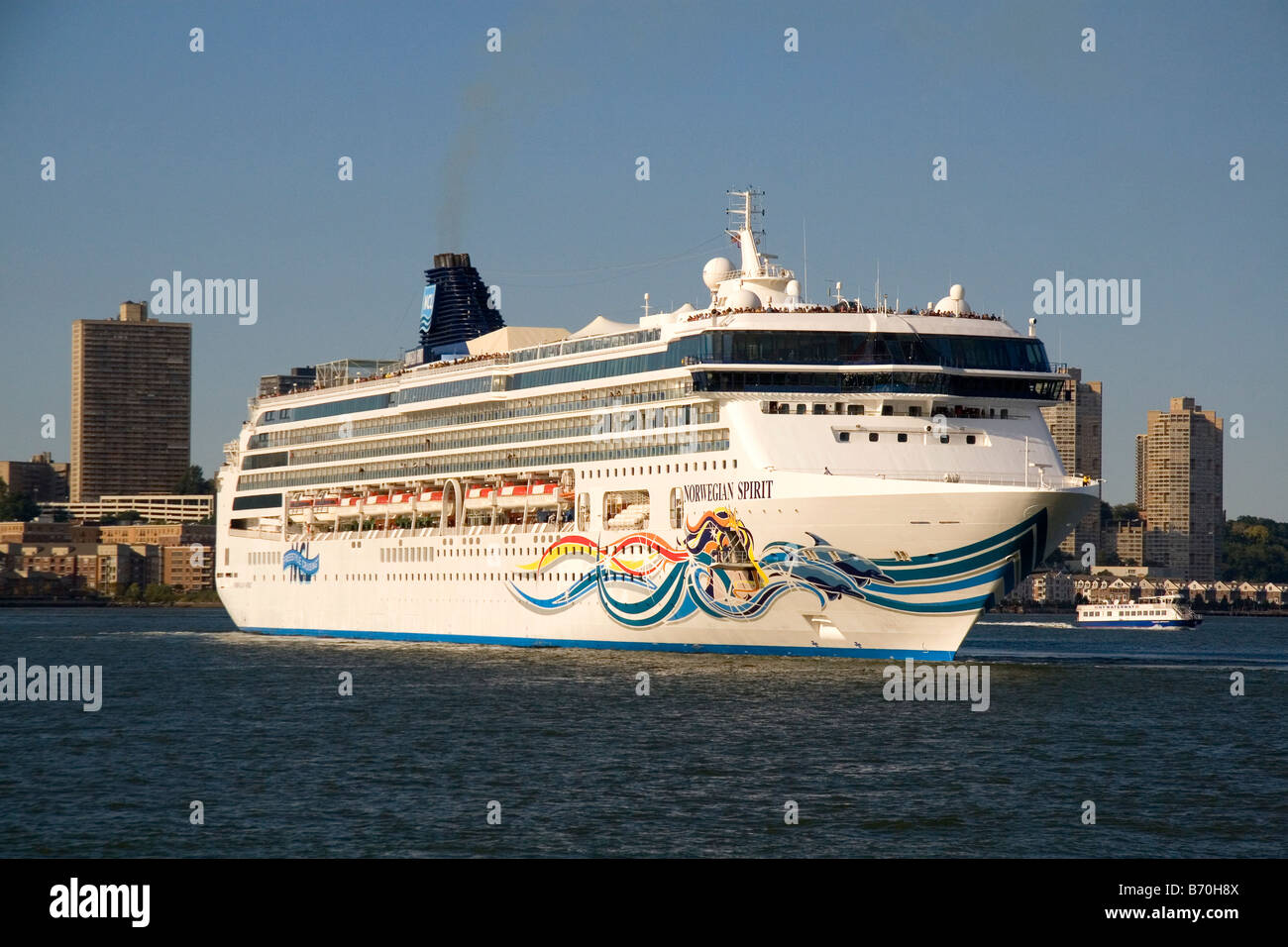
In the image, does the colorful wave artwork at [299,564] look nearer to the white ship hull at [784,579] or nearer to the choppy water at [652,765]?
the white ship hull at [784,579]

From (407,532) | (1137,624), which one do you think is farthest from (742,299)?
(1137,624)

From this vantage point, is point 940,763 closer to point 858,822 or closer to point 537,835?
point 858,822

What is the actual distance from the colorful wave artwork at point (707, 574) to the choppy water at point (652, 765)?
1971 millimetres

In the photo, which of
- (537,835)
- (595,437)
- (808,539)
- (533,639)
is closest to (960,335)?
(808,539)

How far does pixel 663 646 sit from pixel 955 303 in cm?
1520

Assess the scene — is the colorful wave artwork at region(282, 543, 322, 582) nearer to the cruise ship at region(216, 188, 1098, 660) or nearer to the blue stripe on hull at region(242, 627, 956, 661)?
the blue stripe on hull at region(242, 627, 956, 661)

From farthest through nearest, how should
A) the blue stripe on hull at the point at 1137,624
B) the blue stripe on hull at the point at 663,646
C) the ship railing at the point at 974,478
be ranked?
the blue stripe on hull at the point at 1137,624
the ship railing at the point at 974,478
the blue stripe on hull at the point at 663,646

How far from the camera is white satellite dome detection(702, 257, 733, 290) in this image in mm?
62312

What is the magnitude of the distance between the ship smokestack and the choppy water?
31.8 meters

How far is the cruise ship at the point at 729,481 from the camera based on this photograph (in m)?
49.8

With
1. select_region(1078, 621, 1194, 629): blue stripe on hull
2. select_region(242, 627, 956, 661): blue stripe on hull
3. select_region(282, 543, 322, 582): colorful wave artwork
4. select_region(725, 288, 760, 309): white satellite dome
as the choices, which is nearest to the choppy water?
select_region(242, 627, 956, 661): blue stripe on hull

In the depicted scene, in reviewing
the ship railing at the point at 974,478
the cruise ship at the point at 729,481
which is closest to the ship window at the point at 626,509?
the cruise ship at the point at 729,481
